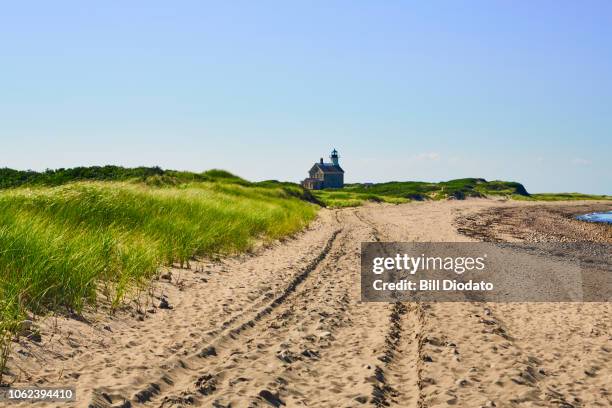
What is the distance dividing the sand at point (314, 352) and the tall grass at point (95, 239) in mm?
510

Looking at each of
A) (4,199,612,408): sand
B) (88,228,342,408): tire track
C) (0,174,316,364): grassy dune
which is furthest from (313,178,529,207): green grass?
(88,228,342,408): tire track

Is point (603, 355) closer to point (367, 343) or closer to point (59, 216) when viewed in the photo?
point (367, 343)

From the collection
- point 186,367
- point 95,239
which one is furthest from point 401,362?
point 95,239

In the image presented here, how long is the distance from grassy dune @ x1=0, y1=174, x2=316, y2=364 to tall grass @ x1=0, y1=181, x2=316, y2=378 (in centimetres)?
2

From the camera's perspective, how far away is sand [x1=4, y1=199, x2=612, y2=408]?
5.69 m

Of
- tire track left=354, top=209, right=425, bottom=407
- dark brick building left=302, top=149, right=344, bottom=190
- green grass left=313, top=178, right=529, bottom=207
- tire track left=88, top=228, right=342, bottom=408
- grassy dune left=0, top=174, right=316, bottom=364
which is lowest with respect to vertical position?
tire track left=354, top=209, right=425, bottom=407

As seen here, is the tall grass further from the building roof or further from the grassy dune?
the building roof

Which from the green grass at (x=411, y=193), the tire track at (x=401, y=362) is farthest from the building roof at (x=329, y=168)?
the tire track at (x=401, y=362)

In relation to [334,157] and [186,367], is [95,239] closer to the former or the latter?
[186,367]

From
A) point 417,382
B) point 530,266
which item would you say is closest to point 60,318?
point 417,382

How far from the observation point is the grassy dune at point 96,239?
7.81 meters

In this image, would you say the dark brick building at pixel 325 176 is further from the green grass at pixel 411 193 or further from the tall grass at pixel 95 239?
the tall grass at pixel 95 239

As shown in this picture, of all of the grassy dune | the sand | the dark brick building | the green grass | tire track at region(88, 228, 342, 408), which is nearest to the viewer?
tire track at region(88, 228, 342, 408)

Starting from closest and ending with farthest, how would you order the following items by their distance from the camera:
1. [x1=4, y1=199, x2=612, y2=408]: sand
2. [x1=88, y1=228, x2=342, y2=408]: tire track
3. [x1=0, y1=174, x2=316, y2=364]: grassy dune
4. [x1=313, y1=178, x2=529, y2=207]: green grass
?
[x1=88, y1=228, x2=342, y2=408]: tire track → [x1=4, y1=199, x2=612, y2=408]: sand → [x1=0, y1=174, x2=316, y2=364]: grassy dune → [x1=313, y1=178, x2=529, y2=207]: green grass
